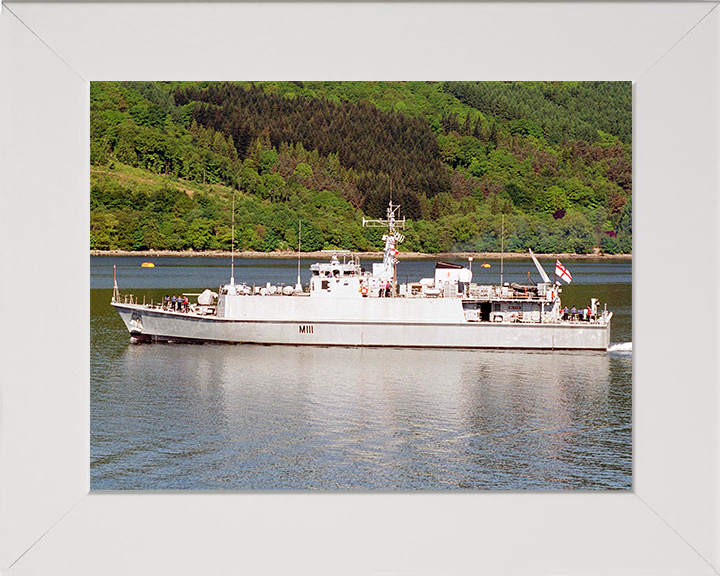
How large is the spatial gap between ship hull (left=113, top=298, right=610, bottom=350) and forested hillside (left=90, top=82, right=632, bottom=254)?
22279mm

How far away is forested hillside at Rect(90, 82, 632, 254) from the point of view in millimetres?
39812

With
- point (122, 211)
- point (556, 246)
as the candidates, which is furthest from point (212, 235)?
point (556, 246)

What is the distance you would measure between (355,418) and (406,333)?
532 cm

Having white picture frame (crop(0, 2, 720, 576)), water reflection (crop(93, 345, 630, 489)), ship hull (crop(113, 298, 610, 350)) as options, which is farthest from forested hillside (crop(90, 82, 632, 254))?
white picture frame (crop(0, 2, 720, 576))

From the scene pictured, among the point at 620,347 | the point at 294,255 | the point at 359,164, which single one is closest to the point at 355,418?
the point at 620,347

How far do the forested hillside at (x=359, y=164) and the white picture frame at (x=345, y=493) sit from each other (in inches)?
1329

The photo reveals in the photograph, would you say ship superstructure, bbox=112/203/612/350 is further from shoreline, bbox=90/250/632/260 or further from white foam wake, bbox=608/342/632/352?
shoreline, bbox=90/250/632/260

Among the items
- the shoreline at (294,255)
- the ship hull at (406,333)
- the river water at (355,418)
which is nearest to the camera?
the river water at (355,418)

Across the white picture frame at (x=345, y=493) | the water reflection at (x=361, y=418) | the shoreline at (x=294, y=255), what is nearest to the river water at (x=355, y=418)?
the water reflection at (x=361, y=418)

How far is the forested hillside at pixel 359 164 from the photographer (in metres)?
39.8

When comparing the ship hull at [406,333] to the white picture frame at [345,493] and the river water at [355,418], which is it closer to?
the river water at [355,418]
